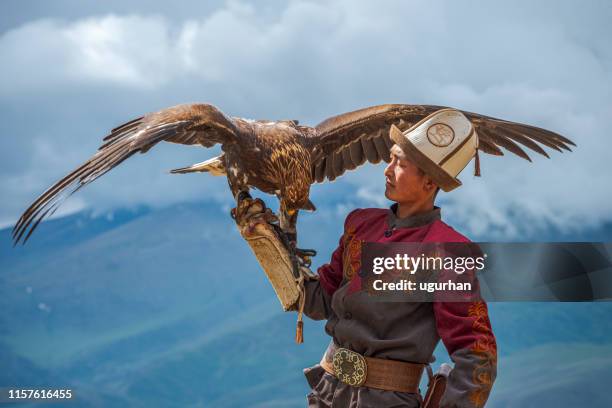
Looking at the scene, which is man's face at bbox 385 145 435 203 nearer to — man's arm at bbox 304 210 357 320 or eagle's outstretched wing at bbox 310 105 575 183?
man's arm at bbox 304 210 357 320

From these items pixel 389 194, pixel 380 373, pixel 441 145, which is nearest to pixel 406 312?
pixel 380 373

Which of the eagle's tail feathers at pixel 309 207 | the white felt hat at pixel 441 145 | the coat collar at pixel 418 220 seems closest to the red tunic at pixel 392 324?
the coat collar at pixel 418 220

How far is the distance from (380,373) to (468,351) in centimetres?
25

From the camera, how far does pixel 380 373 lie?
179 centimetres

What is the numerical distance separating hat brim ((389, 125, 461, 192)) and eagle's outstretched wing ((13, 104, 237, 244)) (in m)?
0.78

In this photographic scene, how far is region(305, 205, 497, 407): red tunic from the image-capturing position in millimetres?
1655

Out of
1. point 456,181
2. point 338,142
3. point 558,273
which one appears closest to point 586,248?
point 558,273

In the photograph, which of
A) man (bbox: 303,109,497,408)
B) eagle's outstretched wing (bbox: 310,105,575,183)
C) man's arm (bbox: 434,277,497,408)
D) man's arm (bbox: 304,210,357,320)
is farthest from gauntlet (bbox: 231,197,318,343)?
eagle's outstretched wing (bbox: 310,105,575,183)

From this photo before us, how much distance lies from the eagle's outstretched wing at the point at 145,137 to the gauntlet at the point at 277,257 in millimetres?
372

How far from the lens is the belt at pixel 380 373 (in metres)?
1.79

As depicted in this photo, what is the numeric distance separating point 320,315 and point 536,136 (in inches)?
52.2

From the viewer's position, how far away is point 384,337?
5.93 feet

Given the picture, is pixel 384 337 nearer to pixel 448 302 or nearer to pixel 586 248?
pixel 448 302

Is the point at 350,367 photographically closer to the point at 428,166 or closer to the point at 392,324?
the point at 392,324
